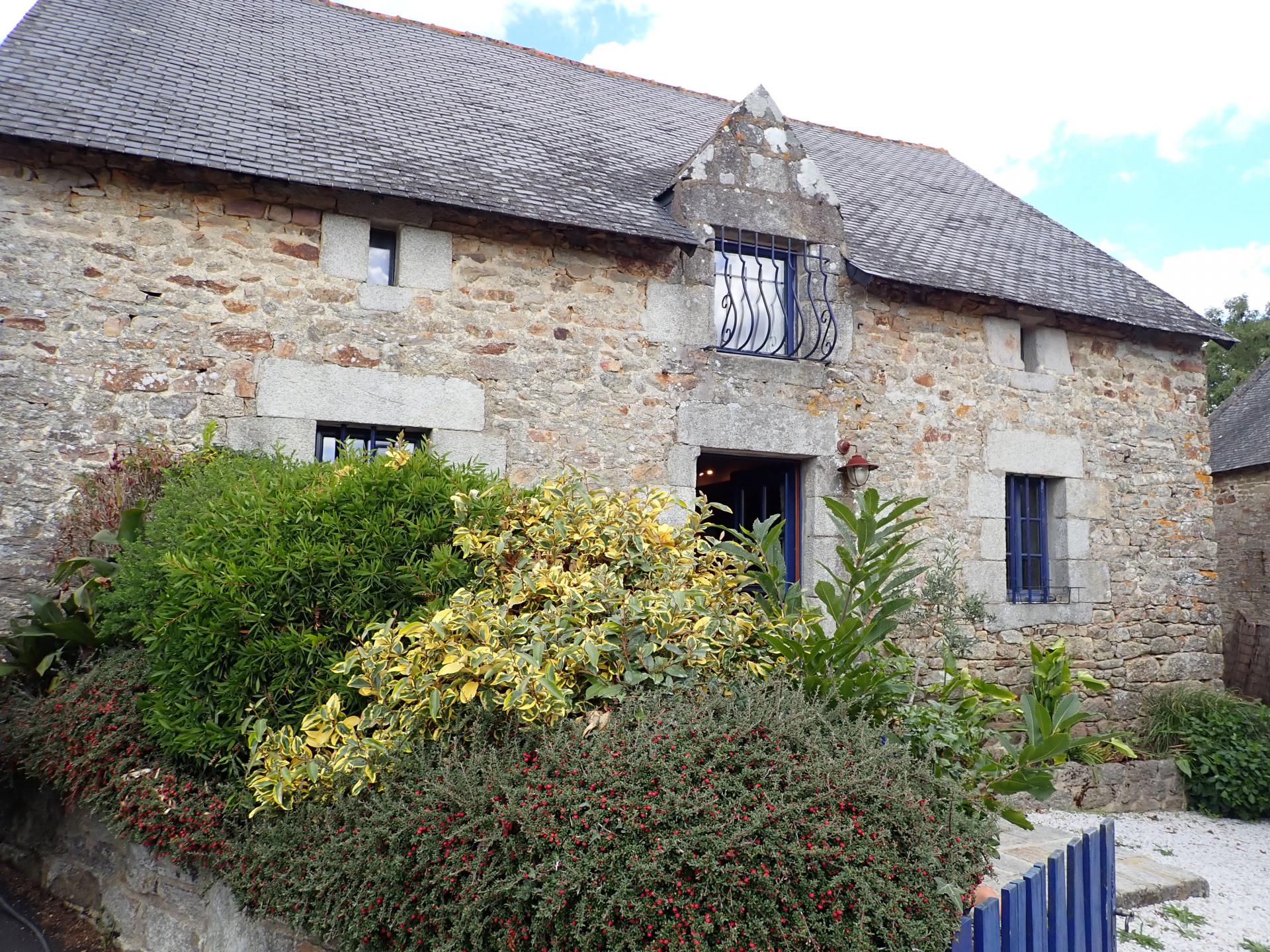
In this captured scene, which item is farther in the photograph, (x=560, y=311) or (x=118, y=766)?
(x=560, y=311)

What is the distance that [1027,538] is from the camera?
307 inches

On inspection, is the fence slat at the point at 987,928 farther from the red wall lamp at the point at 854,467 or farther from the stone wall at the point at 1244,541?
the stone wall at the point at 1244,541

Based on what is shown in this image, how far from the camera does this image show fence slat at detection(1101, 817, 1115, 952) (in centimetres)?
326

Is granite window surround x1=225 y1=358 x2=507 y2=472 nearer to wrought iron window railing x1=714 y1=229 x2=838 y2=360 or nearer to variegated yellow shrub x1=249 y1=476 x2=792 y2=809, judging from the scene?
variegated yellow shrub x1=249 y1=476 x2=792 y2=809

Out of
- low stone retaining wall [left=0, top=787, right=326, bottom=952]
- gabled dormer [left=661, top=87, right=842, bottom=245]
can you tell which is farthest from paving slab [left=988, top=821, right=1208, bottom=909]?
gabled dormer [left=661, top=87, right=842, bottom=245]

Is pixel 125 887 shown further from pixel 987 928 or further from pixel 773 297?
pixel 773 297

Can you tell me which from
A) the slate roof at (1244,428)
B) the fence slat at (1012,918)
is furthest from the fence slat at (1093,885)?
the slate roof at (1244,428)

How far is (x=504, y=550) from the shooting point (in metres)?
3.67

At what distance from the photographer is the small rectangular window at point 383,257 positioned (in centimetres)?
602

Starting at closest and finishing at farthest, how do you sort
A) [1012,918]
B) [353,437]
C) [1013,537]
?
[1012,918], [353,437], [1013,537]

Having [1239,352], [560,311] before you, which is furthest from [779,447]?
[1239,352]

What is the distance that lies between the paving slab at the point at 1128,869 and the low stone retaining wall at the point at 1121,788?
112 cm

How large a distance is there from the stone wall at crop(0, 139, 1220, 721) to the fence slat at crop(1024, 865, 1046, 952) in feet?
12.4

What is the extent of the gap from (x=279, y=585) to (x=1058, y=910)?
2.98m
